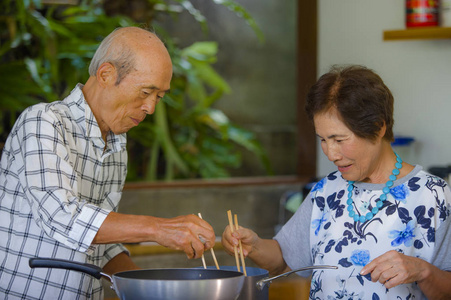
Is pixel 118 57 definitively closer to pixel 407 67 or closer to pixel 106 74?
pixel 106 74

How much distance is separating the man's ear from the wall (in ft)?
4.65

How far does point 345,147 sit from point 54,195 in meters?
0.77

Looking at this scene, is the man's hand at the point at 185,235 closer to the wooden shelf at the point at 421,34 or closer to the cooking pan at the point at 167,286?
the cooking pan at the point at 167,286

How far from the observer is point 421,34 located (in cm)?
289

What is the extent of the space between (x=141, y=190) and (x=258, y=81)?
1.95 metres

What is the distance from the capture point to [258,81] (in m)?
5.80

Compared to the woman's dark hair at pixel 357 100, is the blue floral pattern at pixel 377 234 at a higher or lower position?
lower

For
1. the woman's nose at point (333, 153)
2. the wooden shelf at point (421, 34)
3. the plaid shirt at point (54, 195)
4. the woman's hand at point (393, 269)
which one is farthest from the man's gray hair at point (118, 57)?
the wooden shelf at point (421, 34)

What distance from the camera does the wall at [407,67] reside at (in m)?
3.06

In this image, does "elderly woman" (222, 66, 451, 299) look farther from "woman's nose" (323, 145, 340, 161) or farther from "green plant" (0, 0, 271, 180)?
"green plant" (0, 0, 271, 180)

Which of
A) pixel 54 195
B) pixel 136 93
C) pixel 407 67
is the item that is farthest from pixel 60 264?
pixel 407 67

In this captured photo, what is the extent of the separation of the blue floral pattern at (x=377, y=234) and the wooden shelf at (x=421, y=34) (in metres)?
1.29

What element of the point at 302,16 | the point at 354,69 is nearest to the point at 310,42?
the point at 302,16

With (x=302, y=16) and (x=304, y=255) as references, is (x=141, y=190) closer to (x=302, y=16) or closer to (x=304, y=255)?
(x=302, y=16)
